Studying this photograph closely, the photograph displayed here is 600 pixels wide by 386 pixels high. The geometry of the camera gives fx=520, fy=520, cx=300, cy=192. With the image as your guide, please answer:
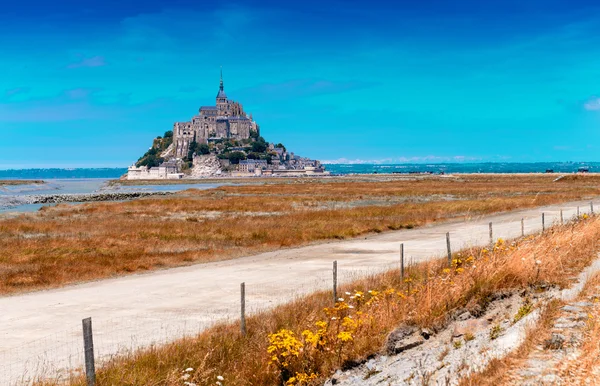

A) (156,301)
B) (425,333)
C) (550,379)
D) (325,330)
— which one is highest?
(550,379)

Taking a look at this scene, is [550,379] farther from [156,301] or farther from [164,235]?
[164,235]

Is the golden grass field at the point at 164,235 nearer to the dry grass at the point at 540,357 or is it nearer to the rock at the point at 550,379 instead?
the dry grass at the point at 540,357

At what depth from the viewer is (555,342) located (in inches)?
329

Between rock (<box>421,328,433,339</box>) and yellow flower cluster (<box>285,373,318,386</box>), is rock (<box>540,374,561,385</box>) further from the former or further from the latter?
yellow flower cluster (<box>285,373,318,386</box>)

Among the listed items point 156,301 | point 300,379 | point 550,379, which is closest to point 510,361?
point 550,379

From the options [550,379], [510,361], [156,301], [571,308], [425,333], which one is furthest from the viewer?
[156,301]

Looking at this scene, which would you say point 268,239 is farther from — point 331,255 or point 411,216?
point 411,216

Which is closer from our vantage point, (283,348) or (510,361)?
(510,361)

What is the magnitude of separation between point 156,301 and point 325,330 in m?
7.68

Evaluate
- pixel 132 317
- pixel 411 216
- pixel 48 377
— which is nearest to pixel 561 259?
pixel 132 317

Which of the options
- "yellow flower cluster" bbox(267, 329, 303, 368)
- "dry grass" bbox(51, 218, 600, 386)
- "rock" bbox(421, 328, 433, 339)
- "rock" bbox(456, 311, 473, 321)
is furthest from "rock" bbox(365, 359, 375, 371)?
"rock" bbox(456, 311, 473, 321)

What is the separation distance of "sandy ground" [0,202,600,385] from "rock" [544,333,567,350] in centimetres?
767

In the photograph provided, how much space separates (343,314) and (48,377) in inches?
237

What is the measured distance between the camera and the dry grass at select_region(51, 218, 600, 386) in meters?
9.52
